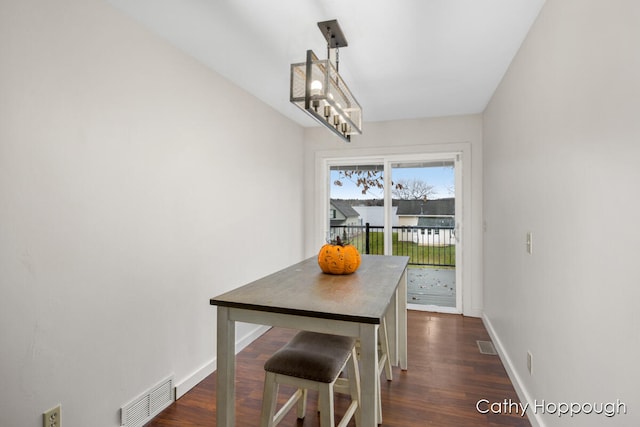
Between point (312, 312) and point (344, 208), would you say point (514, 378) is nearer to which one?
point (312, 312)

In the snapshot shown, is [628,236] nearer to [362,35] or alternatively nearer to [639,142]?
[639,142]

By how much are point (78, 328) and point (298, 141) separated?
3332 millimetres

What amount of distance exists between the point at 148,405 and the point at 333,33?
2.56 meters

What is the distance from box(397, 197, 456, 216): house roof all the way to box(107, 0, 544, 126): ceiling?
4.83 ft

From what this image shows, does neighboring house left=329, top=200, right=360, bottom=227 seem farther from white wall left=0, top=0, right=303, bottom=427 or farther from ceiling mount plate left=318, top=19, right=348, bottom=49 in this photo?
ceiling mount plate left=318, top=19, right=348, bottom=49

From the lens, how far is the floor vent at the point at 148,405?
6.26 feet

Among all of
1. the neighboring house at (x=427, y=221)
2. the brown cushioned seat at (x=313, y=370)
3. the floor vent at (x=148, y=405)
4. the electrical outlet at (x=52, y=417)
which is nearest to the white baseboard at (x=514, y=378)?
the brown cushioned seat at (x=313, y=370)

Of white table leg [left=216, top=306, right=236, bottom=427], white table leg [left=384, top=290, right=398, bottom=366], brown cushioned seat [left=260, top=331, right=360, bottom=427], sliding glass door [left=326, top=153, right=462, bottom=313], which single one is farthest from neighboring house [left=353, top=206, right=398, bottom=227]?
white table leg [left=216, top=306, right=236, bottom=427]

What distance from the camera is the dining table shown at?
133cm

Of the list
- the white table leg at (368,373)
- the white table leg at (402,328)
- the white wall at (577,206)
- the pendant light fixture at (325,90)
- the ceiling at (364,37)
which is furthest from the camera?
the white table leg at (402,328)

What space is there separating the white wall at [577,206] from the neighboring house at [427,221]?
1.70 m

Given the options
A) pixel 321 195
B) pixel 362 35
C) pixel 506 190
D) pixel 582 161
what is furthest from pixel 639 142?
pixel 321 195

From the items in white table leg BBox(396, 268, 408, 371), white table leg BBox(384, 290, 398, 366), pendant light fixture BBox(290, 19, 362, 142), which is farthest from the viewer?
white table leg BBox(396, 268, 408, 371)

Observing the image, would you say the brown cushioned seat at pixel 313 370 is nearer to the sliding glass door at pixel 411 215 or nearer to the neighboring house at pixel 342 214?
the sliding glass door at pixel 411 215
